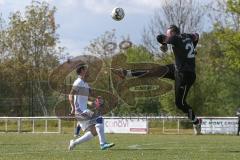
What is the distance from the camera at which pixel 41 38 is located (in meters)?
71.4

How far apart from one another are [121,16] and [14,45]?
53731 millimetres

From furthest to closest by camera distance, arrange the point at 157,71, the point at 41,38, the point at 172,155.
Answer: the point at 41,38 < the point at 157,71 < the point at 172,155

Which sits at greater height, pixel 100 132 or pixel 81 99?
pixel 81 99

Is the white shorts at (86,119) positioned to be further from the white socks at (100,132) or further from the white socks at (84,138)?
the white socks at (84,138)

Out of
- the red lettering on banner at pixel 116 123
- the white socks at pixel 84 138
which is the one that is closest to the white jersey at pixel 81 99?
the white socks at pixel 84 138

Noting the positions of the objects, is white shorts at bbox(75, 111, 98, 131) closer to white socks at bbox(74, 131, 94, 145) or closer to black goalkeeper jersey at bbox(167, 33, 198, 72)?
white socks at bbox(74, 131, 94, 145)

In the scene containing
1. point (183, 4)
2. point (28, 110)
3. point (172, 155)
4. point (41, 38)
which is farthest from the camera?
point (41, 38)

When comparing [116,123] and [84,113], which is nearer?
[84,113]

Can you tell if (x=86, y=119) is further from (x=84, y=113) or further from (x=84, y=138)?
(x=84, y=138)

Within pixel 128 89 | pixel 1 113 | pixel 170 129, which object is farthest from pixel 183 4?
pixel 128 89

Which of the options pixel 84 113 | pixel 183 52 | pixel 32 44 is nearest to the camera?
pixel 183 52

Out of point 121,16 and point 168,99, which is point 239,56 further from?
point 121,16

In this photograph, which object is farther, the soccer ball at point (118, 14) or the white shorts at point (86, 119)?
the soccer ball at point (118, 14)

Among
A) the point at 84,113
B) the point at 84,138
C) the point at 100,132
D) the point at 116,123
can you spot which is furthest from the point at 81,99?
the point at 116,123
